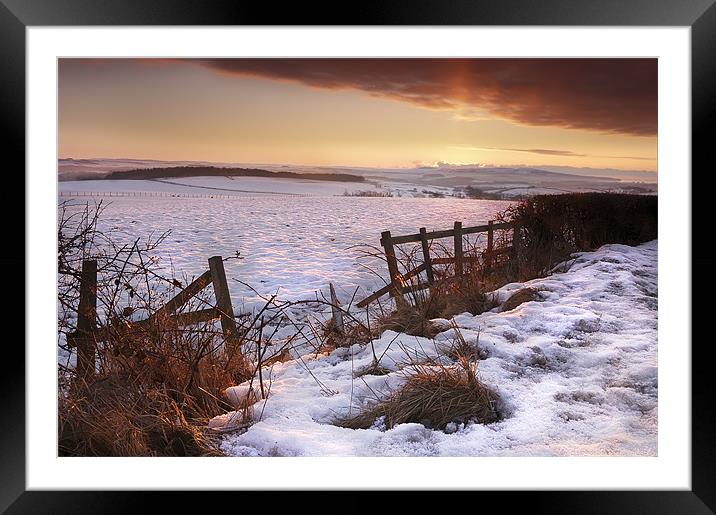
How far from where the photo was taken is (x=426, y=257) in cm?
356

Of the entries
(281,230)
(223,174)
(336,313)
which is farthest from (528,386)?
(223,174)

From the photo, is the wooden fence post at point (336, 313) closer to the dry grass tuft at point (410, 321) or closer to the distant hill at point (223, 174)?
the dry grass tuft at point (410, 321)

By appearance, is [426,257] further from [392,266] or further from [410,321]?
[410,321]

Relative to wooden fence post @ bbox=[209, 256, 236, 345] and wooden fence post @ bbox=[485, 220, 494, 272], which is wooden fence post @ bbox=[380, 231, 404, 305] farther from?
wooden fence post @ bbox=[209, 256, 236, 345]

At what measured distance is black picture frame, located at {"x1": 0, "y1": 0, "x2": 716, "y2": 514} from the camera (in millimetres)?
1923

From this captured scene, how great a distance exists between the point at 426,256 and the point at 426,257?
1cm

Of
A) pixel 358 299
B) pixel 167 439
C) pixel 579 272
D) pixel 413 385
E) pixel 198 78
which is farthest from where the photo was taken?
pixel 579 272

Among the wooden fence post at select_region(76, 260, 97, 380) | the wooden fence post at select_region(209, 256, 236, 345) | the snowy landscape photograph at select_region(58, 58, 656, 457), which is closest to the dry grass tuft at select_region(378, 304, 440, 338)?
the snowy landscape photograph at select_region(58, 58, 656, 457)

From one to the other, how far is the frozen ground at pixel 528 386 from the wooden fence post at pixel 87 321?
687 mm
